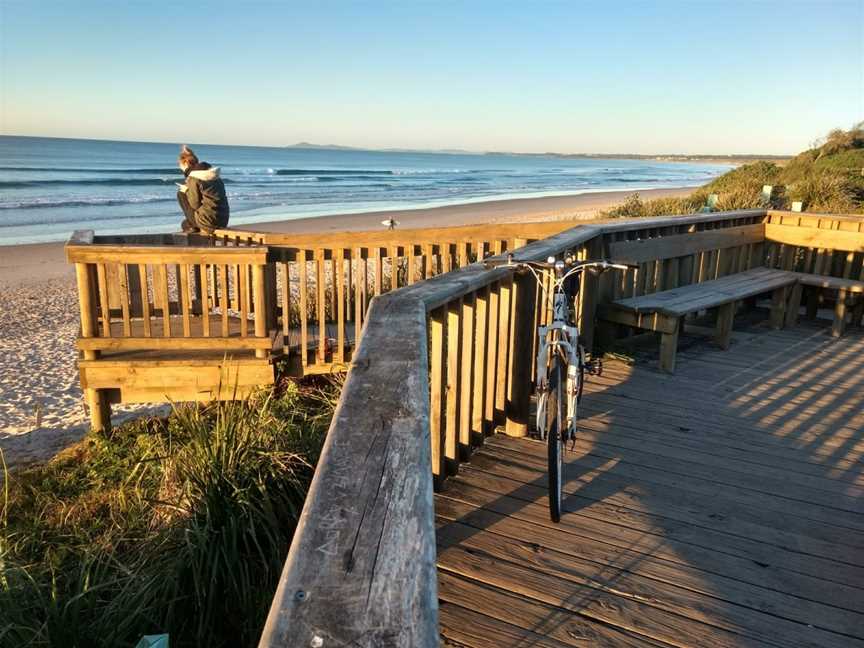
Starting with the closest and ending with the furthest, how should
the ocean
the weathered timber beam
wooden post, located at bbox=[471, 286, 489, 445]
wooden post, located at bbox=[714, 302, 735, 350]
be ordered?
the weathered timber beam, wooden post, located at bbox=[471, 286, 489, 445], wooden post, located at bbox=[714, 302, 735, 350], the ocean

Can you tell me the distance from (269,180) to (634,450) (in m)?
47.2

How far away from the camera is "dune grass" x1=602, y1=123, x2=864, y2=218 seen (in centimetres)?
1377

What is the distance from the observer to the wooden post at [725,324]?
6289 millimetres

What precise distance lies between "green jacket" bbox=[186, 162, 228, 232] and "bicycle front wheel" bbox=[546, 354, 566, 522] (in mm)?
5802

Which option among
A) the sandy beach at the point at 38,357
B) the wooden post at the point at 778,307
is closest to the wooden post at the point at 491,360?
the sandy beach at the point at 38,357

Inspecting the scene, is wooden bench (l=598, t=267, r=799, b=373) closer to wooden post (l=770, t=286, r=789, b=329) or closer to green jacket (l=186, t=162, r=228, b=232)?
wooden post (l=770, t=286, r=789, b=329)

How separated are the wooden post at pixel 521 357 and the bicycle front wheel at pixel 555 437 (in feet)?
2.18

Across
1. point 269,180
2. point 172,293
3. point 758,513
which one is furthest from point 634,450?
point 269,180

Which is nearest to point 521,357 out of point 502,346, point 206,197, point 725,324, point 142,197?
point 502,346

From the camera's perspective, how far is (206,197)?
26.0ft

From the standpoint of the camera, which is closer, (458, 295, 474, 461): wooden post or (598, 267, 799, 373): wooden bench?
(458, 295, 474, 461): wooden post

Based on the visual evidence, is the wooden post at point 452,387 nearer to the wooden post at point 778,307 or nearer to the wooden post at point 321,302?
the wooden post at point 321,302

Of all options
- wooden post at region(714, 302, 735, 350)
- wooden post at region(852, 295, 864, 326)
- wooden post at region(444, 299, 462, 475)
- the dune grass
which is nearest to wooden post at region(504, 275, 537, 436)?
wooden post at region(444, 299, 462, 475)

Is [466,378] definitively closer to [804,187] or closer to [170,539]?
[170,539]
